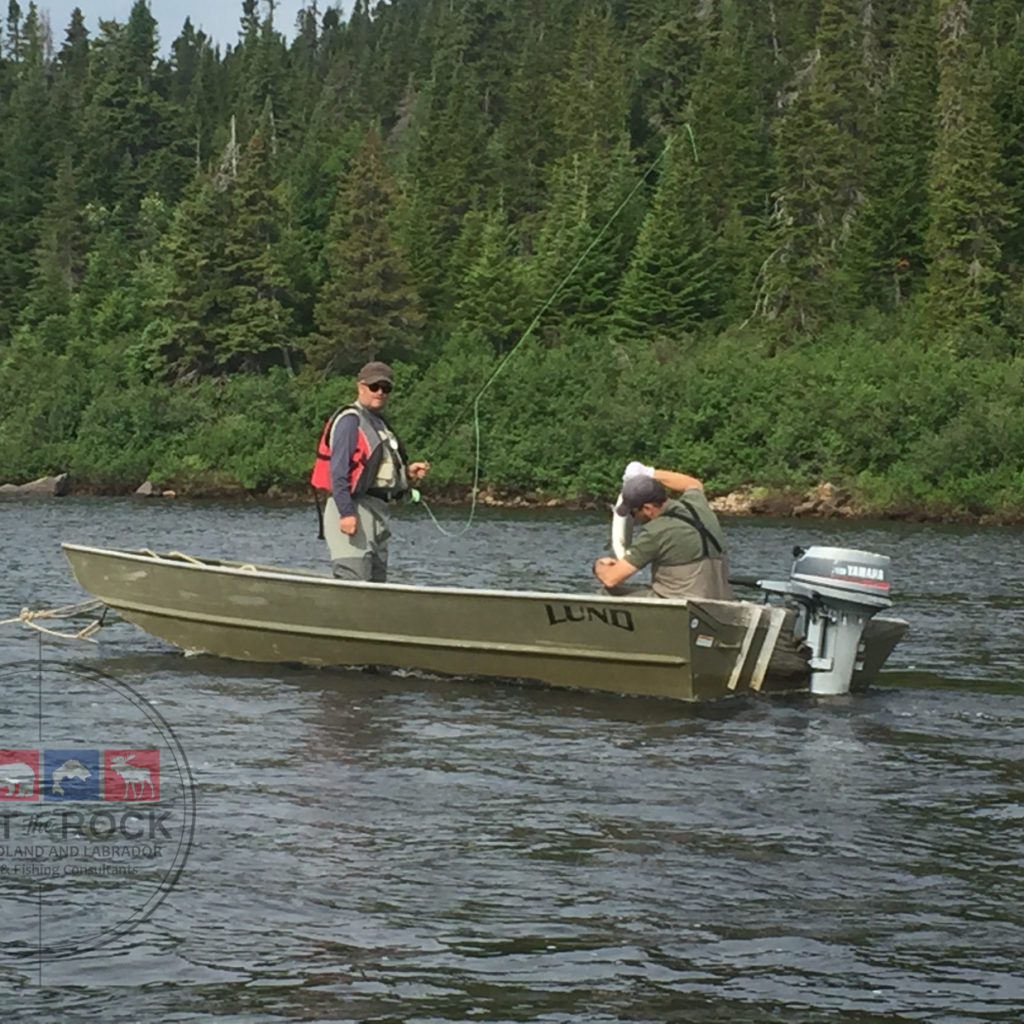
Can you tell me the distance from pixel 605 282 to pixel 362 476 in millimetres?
57937

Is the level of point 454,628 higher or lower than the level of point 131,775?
higher

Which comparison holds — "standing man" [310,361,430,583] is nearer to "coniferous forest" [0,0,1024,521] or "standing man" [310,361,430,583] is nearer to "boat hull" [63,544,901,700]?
"boat hull" [63,544,901,700]

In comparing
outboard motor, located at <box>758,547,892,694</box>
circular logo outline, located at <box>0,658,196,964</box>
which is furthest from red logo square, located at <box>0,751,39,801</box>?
outboard motor, located at <box>758,547,892,694</box>

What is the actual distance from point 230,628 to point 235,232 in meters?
57.8

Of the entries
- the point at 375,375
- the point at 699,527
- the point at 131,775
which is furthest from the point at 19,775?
the point at 699,527

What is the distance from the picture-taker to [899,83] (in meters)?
77.3

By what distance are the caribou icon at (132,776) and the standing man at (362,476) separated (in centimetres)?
328

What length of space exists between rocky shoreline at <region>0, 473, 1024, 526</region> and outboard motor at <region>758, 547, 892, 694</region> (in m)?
33.7

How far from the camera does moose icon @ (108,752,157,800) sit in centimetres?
952

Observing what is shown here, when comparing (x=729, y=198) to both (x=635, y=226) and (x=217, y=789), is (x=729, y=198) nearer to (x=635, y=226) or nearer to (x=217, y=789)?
(x=635, y=226)

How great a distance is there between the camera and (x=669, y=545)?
12.2 m

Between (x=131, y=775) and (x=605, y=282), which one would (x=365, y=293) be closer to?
(x=605, y=282)

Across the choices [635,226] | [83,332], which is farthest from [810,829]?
[83,332]

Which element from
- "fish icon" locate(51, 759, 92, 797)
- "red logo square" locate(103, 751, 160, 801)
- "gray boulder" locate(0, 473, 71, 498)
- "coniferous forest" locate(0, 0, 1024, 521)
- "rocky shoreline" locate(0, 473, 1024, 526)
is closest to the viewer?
"red logo square" locate(103, 751, 160, 801)
